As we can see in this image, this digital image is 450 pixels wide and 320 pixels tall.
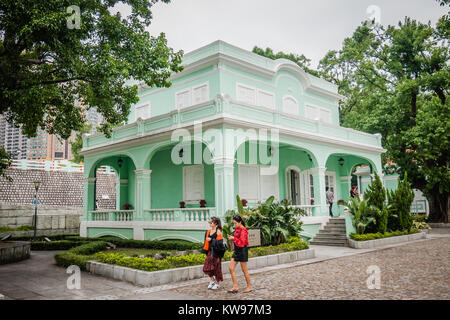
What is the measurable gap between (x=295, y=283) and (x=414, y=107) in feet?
66.7

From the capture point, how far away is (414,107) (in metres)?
23.8

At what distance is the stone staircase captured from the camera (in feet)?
48.3

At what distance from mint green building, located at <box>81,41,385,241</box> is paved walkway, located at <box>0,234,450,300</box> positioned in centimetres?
442

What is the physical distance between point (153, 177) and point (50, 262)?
712 centimetres

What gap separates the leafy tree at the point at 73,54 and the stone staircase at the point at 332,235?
8916mm

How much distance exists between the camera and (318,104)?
20797 millimetres

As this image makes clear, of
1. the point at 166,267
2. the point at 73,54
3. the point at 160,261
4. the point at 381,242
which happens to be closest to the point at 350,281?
the point at 166,267

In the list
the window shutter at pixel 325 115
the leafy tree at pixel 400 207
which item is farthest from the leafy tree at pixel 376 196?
the window shutter at pixel 325 115

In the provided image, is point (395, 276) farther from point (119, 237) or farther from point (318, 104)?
point (318, 104)

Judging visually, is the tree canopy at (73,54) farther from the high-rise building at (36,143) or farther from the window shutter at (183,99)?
the high-rise building at (36,143)

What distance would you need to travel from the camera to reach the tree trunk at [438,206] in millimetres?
23156

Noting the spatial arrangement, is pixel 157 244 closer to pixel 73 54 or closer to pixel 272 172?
pixel 272 172

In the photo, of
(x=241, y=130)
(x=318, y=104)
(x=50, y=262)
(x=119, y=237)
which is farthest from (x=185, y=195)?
(x=318, y=104)

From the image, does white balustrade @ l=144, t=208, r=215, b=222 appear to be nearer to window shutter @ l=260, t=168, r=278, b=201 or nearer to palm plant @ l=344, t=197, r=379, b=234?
window shutter @ l=260, t=168, r=278, b=201
